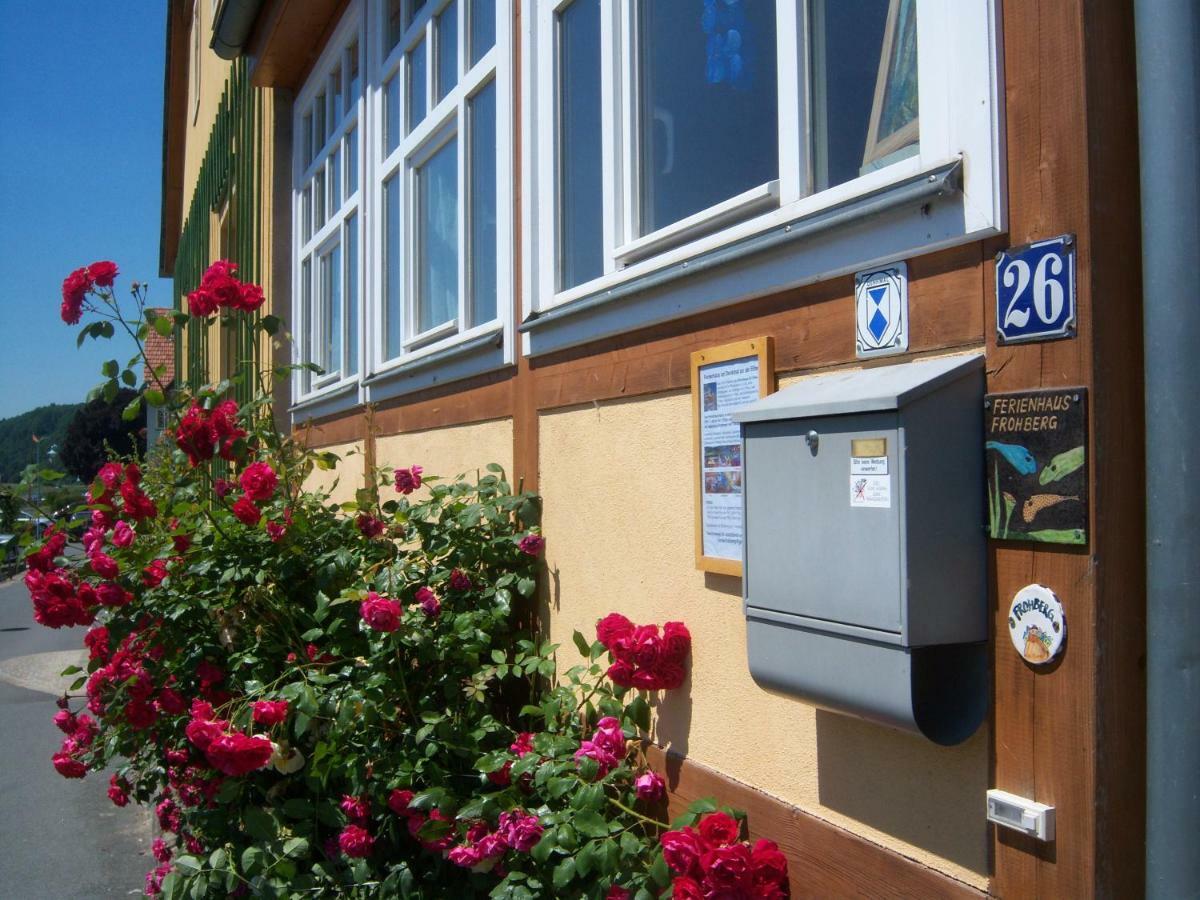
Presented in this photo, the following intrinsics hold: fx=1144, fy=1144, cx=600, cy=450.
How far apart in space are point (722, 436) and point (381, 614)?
1.13 meters

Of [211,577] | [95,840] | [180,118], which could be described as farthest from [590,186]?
[180,118]

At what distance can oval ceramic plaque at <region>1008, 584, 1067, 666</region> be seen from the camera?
66.9 inches

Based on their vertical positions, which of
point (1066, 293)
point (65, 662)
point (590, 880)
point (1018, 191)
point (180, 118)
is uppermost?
point (180, 118)

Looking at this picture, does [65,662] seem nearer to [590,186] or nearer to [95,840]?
[95,840]

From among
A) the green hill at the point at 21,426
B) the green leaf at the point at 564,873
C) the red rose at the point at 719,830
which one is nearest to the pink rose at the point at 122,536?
the green leaf at the point at 564,873

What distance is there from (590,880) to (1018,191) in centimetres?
176

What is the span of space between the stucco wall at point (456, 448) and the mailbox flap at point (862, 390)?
191 centimetres

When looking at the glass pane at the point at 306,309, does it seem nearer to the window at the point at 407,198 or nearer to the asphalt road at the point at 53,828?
the window at the point at 407,198

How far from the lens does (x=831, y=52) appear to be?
237 centimetres

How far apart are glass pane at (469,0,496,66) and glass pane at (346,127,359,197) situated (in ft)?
6.73

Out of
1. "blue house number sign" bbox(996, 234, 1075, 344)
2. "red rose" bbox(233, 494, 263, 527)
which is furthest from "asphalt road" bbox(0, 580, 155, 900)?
"blue house number sign" bbox(996, 234, 1075, 344)

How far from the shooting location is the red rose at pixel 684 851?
2.17 meters

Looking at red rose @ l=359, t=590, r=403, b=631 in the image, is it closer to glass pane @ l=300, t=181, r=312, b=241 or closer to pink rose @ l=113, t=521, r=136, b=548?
pink rose @ l=113, t=521, r=136, b=548

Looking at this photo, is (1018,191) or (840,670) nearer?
(1018,191)
